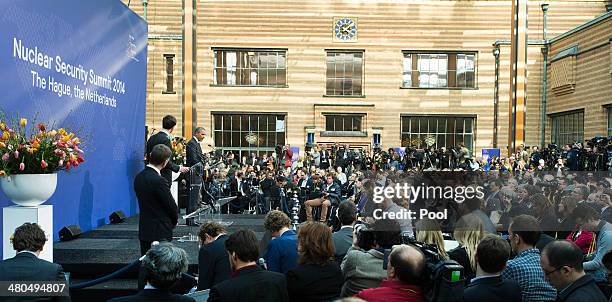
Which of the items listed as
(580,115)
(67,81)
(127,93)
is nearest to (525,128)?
(580,115)

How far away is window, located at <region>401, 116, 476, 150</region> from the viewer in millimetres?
29266

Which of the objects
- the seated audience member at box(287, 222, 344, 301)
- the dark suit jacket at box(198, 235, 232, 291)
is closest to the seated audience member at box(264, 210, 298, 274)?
the dark suit jacket at box(198, 235, 232, 291)

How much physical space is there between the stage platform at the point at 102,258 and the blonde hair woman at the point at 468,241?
3.09 metres

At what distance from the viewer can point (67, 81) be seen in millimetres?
8672

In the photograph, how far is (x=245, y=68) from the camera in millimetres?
29094

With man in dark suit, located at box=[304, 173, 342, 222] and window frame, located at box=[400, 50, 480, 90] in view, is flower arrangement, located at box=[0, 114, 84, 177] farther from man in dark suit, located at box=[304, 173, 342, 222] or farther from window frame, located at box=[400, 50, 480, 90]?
window frame, located at box=[400, 50, 480, 90]

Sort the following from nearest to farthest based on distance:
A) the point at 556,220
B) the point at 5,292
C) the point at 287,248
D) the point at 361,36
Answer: the point at 5,292
the point at 287,248
the point at 556,220
the point at 361,36

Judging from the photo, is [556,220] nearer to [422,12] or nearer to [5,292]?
[5,292]

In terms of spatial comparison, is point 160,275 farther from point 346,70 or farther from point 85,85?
point 346,70

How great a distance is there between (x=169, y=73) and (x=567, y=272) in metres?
26.8

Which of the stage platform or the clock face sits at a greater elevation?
the clock face

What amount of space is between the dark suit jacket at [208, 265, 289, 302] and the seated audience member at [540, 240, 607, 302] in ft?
5.37

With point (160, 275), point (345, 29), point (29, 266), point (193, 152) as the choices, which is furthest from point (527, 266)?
point (345, 29)

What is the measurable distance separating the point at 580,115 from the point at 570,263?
24897 mm
